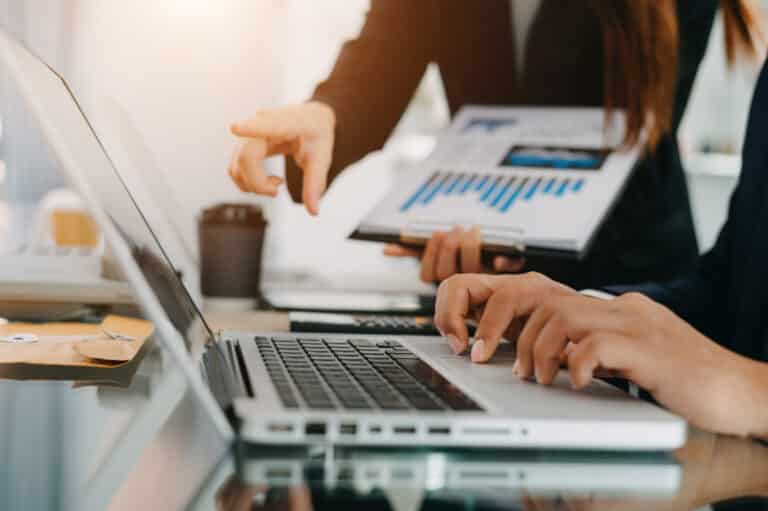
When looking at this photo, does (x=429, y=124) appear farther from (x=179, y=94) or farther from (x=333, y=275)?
(x=333, y=275)

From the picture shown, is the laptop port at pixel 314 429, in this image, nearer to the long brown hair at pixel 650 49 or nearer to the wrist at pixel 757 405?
the wrist at pixel 757 405

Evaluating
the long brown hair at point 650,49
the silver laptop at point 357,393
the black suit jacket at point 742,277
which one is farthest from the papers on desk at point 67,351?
the long brown hair at point 650,49

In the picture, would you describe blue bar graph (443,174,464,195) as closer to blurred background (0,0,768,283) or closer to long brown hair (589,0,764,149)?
long brown hair (589,0,764,149)

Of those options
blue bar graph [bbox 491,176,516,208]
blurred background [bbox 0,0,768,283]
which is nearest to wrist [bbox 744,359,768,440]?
blue bar graph [bbox 491,176,516,208]

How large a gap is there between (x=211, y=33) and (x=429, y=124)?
1470 mm

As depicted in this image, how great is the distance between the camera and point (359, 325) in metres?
0.88

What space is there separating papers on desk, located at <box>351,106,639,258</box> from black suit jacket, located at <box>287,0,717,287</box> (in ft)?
0.36

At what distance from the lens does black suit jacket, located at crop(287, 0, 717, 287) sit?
4.09ft

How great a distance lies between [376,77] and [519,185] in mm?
325

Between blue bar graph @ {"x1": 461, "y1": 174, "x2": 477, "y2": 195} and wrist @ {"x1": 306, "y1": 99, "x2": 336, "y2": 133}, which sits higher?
wrist @ {"x1": 306, "y1": 99, "x2": 336, "y2": 133}

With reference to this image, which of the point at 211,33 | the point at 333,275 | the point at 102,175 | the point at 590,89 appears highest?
the point at 211,33

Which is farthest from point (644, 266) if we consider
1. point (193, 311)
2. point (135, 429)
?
point (135, 429)

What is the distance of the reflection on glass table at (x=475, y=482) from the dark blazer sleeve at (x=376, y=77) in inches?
28.0

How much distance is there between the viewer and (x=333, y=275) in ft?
5.15
